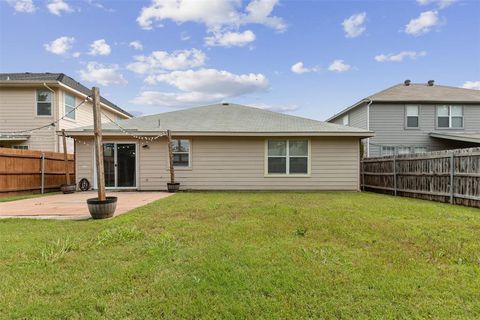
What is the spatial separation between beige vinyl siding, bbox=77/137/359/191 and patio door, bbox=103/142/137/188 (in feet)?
1.39

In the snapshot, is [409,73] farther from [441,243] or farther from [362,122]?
[441,243]

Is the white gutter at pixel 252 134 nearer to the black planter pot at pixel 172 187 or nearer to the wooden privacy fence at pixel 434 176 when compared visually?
the wooden privacy fence at pixel 434 176

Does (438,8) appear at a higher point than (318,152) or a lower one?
higher

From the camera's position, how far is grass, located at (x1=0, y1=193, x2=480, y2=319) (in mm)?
2605

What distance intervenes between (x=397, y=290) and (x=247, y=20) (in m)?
13.7

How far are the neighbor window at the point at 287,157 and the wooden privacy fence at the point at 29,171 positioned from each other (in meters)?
8.83

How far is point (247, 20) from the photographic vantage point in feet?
46.7

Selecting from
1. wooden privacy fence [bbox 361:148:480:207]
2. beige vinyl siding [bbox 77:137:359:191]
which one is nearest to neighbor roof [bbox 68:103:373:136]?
beige vinyl siding [bbox 77:137:359:191]

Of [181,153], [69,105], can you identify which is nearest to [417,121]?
[181,153]

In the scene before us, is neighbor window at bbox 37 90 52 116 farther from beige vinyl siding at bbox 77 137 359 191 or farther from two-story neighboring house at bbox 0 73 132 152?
beige vinyl siding at bbox 77 137 359 191

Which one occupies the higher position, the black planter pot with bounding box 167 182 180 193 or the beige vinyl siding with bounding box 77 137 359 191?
the beige vinyl siding with bounding box 77 137 359 191

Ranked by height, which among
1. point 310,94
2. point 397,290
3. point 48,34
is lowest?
point 397,290

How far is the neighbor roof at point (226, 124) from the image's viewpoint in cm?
1197

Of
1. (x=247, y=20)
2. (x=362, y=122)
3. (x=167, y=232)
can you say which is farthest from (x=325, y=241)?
(x=362, y=122)
